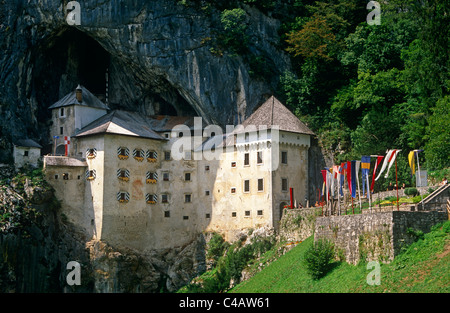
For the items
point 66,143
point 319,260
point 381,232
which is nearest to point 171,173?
point 66,143

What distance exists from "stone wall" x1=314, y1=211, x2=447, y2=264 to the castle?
58.4 ft

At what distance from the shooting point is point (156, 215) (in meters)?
79.8

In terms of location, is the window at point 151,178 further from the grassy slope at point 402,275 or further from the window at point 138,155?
the grassy slope at point 402,275

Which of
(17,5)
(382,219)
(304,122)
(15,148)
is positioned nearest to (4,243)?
(15,148)

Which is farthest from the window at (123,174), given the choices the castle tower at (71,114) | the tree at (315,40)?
the tree at (315,40)

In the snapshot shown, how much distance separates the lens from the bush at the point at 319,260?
183ft

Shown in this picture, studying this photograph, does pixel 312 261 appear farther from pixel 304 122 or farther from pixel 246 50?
pixel 246 50

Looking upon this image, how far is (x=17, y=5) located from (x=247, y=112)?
1041 inches

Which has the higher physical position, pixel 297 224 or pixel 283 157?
pixel 283 157

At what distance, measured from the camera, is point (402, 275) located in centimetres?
4916

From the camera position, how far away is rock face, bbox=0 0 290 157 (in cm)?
8194

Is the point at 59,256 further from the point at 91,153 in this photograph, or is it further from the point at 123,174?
Answer: the point at 91,153

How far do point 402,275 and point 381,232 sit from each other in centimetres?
419

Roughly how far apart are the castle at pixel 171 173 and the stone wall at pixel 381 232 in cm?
1781
